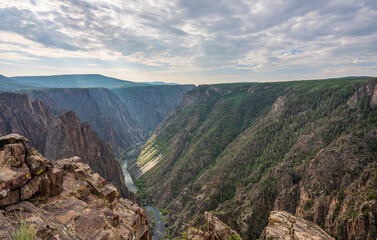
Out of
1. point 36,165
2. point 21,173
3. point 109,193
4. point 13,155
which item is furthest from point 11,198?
point 109,193

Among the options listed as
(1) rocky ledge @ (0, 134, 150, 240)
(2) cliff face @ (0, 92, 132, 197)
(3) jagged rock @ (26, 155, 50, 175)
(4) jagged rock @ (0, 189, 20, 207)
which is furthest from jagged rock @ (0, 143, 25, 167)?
(2) cliff face @ (0, 92, 132, 197)

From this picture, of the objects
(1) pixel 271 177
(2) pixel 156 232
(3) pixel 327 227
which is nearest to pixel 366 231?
(3) pixel 327 227

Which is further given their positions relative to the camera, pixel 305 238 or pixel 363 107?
pixel 363 107

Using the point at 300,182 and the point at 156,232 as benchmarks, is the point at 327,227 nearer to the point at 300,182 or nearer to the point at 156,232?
the point at 300,182

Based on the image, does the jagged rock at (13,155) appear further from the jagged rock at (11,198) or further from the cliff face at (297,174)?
the cliff face at (297,174)

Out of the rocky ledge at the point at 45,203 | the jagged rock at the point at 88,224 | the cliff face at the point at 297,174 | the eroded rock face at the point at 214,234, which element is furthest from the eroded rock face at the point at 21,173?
the cliff face at the point at 297,174

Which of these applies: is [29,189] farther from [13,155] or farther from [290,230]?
[290,230]
